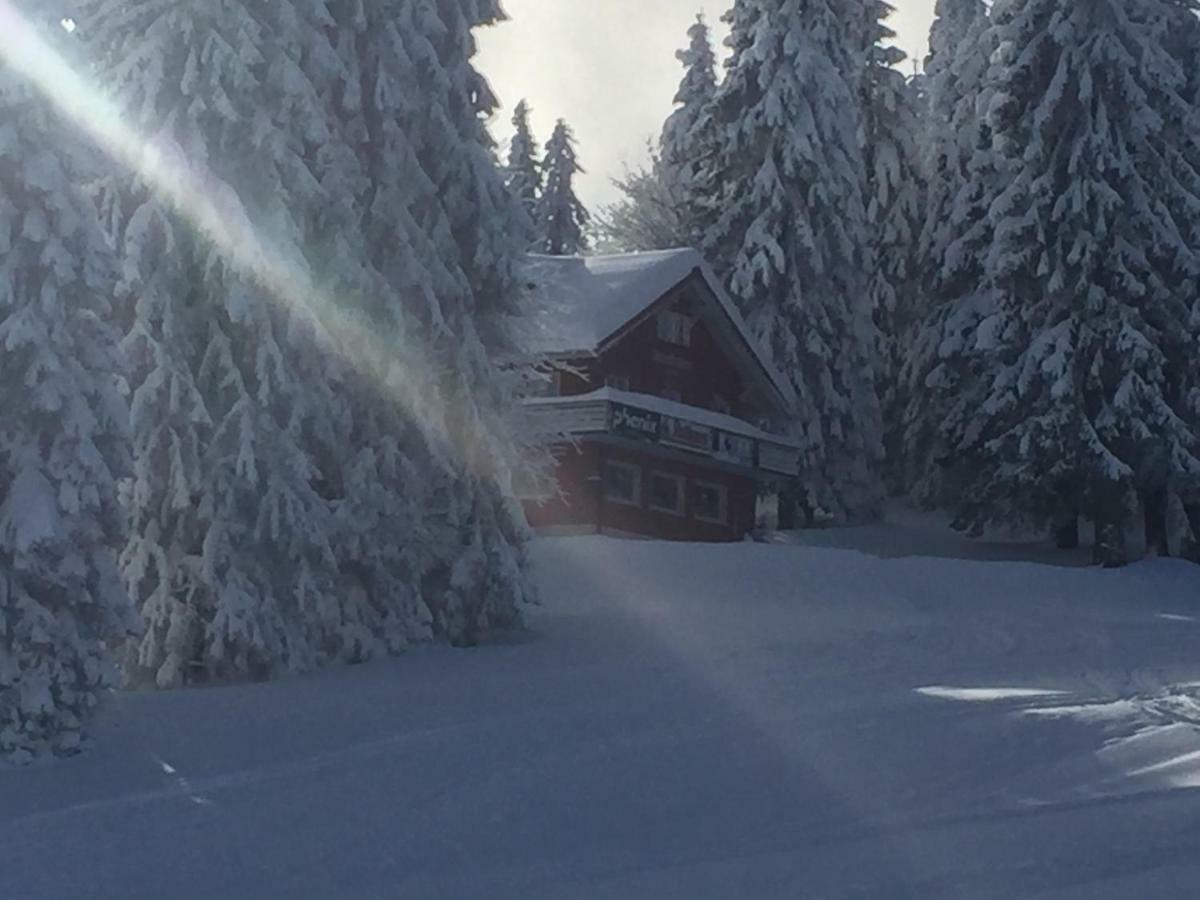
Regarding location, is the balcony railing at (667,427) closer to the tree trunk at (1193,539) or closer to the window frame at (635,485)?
the window frame at (635,485)

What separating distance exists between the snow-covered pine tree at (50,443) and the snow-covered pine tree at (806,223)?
1198 inches

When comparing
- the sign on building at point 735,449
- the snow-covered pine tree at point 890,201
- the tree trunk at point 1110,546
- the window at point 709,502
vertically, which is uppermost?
the snow-covered pine tree at point 890,201

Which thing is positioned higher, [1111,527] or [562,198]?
[562,198]

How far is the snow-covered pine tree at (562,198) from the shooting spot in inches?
2694

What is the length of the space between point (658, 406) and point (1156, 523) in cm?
1123

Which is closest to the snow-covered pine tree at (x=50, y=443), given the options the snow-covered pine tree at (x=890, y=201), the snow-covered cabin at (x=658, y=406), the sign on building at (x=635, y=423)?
the snow-covered cabin at (x=658, y=406)

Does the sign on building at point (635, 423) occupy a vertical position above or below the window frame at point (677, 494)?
above

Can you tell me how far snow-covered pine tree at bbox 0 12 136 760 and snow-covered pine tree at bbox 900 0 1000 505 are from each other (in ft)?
83.2

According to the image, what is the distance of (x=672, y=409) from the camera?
3862 cm

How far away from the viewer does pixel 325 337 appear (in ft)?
62.7

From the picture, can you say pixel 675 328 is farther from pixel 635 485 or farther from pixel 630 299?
pixel 635 485

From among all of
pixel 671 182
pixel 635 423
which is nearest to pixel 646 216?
pixel 671 182

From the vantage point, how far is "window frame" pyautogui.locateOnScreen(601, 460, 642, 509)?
39.0 metres

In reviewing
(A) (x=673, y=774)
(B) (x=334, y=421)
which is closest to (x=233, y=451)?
(B) (x=334, y=421)
